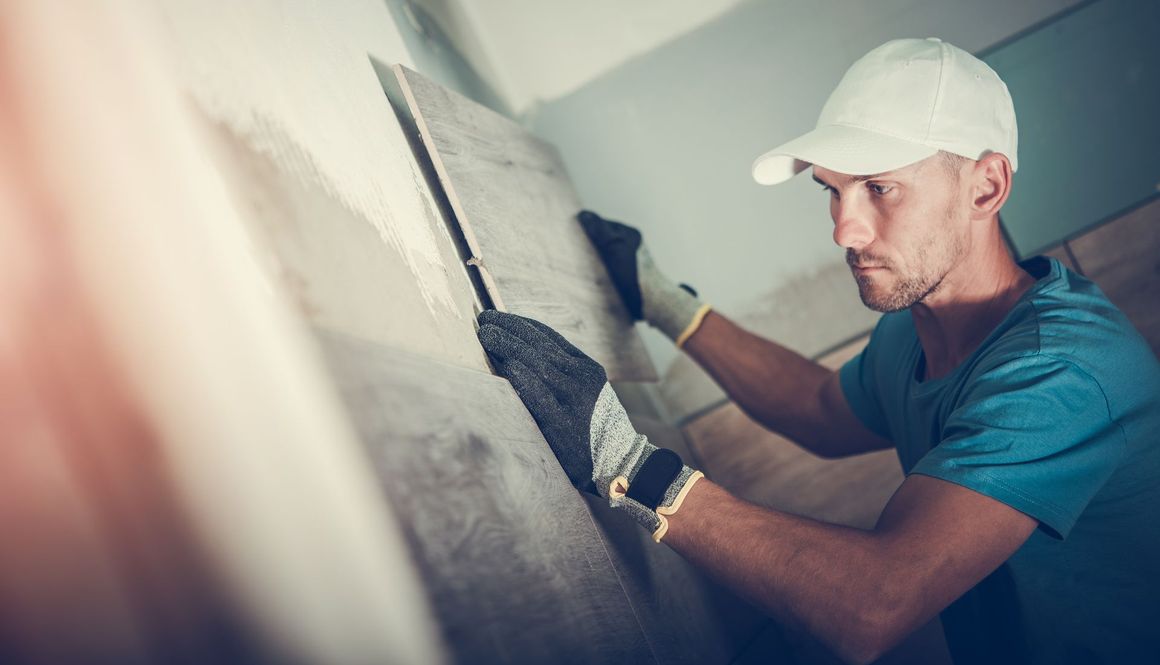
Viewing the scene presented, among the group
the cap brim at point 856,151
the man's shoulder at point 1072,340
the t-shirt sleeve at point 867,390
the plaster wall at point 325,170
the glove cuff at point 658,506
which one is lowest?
the t-shirt sleeve at point 867,390

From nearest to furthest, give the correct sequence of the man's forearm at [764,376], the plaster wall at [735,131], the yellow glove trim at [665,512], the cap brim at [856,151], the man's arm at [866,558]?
the man's arm at [866,558]
the yellow glove trim at [665,512]
the cap brim at [856,151]
the man's forearm at [764,376]
the plaster wall at [735,131]

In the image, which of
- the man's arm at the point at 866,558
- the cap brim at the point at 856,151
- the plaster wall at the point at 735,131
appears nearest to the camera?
the man's arm at the point at 866,558

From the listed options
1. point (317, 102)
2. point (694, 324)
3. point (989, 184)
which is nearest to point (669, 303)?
point (694, 324)

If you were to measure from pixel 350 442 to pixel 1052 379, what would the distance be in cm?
93

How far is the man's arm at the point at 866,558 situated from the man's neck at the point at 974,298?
384mm

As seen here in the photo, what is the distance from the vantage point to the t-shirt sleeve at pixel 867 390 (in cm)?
151

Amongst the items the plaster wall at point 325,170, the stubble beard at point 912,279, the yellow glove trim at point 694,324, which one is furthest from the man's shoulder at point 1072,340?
the plaster wall at point 325,170

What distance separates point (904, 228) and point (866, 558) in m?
0.58

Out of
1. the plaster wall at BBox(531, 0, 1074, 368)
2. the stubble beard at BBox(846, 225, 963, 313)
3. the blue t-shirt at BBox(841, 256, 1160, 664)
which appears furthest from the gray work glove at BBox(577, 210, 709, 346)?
the blue t-shirt at BBox(841, 256, 1160, 664)

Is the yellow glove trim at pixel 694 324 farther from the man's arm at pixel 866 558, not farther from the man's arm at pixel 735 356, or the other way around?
the man's arm at pixel 866 558

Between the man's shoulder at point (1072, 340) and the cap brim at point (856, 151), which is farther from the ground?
the cap brim at point (856, 151)

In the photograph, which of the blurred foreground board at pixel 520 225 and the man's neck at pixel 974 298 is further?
the man's neck at pixel 974 298

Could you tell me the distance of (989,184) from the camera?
47.4 inches

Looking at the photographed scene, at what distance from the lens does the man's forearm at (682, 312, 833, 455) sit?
1.62m
